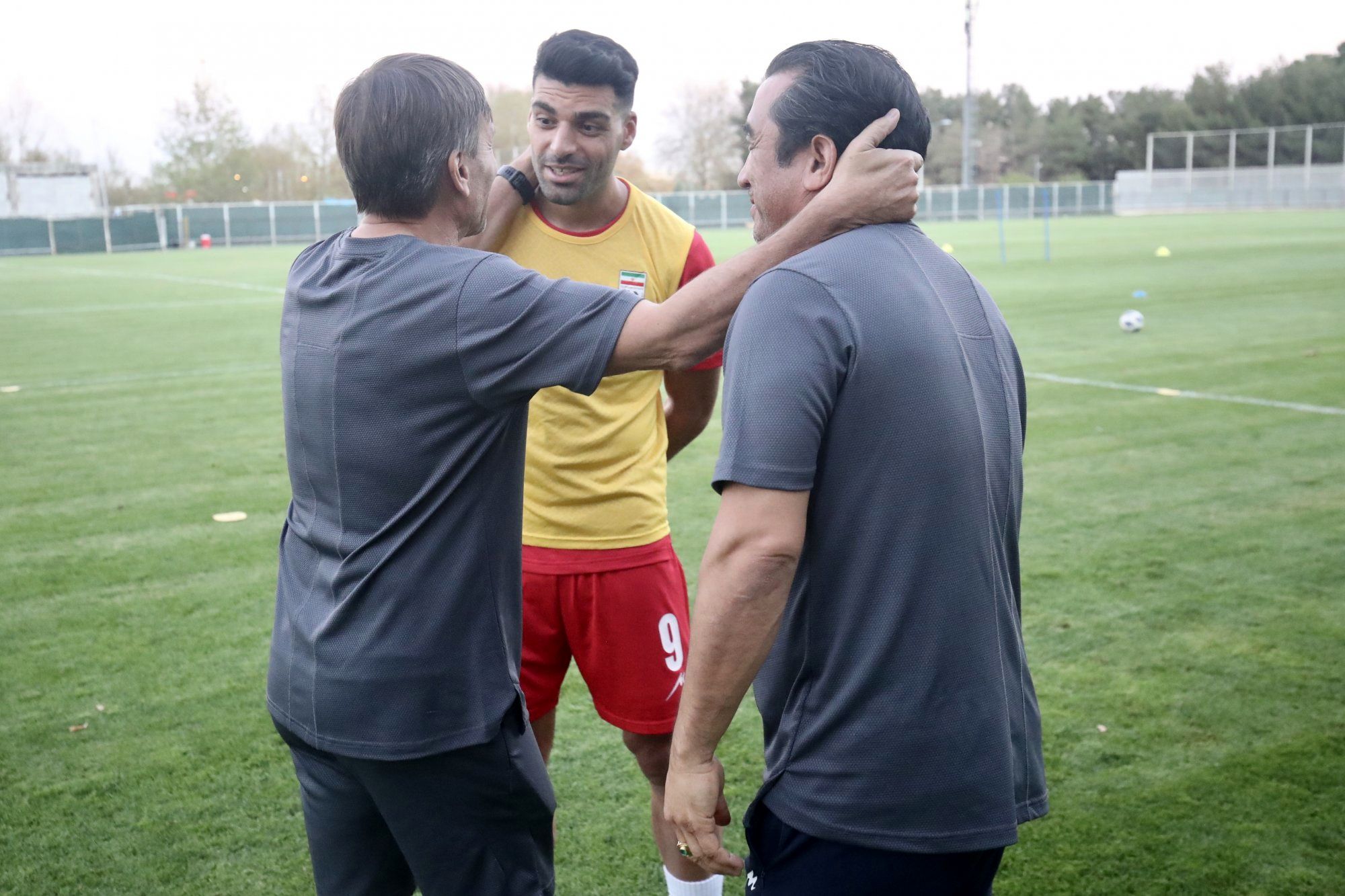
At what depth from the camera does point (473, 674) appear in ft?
7.57

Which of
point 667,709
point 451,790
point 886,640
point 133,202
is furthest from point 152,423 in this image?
point 133,202

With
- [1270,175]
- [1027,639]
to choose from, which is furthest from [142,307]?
[1270,175]

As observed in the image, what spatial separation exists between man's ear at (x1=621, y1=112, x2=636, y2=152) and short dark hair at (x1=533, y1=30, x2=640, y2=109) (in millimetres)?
52

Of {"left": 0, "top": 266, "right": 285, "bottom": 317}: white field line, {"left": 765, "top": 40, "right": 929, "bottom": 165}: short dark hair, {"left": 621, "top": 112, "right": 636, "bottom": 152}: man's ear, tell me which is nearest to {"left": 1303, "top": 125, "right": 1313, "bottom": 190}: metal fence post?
{"left": 0, "top": 266, "right": 285, "bottom": 317}: white field line

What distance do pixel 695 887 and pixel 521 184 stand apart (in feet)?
6.96

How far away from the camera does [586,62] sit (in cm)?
366

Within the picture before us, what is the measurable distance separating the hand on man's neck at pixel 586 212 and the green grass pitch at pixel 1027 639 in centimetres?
195

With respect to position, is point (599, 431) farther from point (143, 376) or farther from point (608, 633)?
point (143, 376)

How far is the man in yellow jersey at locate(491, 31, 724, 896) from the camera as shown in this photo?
11.4 feet

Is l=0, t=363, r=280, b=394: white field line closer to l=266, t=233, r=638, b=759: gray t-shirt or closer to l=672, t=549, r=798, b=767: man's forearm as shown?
l=266, t=233, r=638, b=759: gray t-shirt

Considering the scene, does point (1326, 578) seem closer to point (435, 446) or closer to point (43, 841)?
point (435, 446)

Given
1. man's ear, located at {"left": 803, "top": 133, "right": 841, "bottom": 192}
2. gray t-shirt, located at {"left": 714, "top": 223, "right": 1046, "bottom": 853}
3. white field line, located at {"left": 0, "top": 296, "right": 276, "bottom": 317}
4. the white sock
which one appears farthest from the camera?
white field line, located at {"left": 0, "top": 296, "right": 276, "bottom": 317}

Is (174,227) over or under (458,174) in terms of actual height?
over

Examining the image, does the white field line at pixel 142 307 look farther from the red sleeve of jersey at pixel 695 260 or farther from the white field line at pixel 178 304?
the red sleeve of jersey at pixel 695 260
